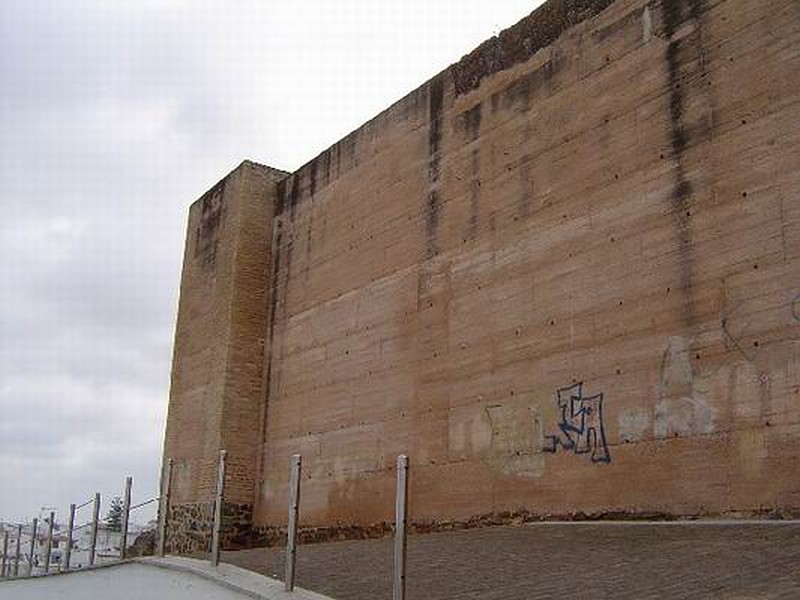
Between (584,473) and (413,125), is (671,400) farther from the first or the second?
(413,125)

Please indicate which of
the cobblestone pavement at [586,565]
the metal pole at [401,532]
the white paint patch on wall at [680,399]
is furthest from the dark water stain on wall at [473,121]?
the metal pole at [401,532]

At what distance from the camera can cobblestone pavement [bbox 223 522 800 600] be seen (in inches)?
246

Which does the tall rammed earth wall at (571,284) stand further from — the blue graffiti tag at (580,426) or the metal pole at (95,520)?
the metal pole at (95,520)

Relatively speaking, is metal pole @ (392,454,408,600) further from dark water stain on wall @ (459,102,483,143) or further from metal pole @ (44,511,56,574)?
metal pole @ (44,511,56,574)

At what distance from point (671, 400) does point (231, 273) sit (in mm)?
10133

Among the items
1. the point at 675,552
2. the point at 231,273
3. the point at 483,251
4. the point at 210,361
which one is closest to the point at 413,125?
the point at 483,251

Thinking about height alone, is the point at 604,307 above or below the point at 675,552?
above

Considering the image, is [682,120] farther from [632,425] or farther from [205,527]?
[205,527]

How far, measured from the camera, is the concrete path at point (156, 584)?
8234mm

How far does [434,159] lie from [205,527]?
732cm

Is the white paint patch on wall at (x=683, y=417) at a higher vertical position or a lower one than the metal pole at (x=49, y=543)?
higher

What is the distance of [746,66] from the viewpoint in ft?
31.5

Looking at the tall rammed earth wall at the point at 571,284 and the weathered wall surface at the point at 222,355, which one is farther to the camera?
the weathered wall surface at the point at 222,355

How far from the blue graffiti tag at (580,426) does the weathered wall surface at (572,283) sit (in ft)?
0.08
